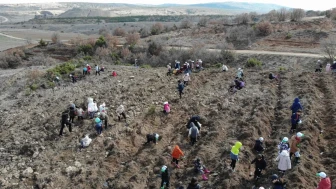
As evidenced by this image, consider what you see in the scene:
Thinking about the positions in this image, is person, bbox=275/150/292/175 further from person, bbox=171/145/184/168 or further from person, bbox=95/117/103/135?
person, bbox=95/117/103/135

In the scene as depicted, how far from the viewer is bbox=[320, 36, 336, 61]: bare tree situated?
29.4 m

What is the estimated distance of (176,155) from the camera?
40.7 ft

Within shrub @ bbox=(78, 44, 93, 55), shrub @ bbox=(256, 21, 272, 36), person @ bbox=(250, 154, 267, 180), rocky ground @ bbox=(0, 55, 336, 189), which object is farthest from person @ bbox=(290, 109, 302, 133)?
shrub @ bbox=(256, 21, 272, 36)

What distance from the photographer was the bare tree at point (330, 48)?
29366mm

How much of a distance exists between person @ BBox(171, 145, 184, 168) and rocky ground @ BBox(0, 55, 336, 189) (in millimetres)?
240

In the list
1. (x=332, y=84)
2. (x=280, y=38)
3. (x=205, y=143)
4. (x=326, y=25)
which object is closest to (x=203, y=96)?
(x=205, y=143)

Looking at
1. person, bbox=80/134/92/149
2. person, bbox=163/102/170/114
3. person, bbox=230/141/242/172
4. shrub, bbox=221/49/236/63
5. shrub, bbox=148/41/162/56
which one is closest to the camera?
person, bbox=230/141/242/172

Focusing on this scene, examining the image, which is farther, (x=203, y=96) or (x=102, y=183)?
(x=203, y=96)

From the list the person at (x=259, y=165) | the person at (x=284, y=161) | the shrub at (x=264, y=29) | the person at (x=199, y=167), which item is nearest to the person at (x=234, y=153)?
the person at (x=259, y=165)

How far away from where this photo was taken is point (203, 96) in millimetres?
19500

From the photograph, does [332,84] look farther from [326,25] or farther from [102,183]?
[326,25]

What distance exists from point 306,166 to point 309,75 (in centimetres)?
1235

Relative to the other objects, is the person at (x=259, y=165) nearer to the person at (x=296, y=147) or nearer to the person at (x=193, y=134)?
the person at (x=296, y=147)

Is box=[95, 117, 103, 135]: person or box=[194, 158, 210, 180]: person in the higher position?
box=[95, 117, 103, 135]: person
